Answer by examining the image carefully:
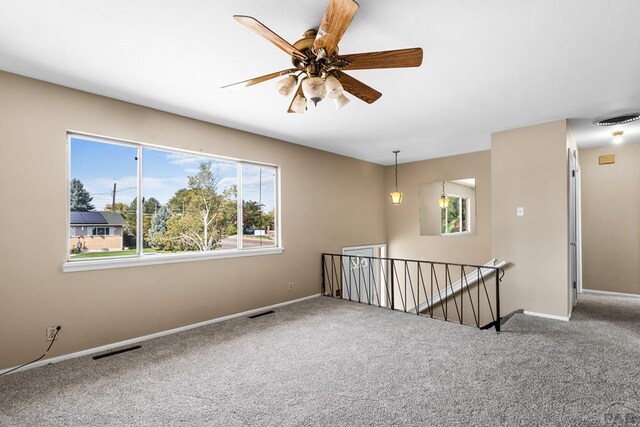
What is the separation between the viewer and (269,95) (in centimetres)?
315

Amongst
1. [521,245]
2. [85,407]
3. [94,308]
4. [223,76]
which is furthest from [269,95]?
[521,245]

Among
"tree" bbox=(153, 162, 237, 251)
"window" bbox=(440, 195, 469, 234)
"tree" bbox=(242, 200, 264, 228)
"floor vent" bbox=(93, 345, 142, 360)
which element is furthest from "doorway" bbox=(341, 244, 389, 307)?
"floor vent" bbox=(93, 345, 142, 360)

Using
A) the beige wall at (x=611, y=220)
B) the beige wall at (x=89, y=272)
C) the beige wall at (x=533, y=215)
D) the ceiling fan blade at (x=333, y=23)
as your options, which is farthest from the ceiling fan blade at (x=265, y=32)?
the beige wall at (x=611, y=220)

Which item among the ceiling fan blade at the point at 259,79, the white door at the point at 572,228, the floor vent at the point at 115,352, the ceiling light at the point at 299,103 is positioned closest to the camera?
the ceiling fan blade at the point at 259,79

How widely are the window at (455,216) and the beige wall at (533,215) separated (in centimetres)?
141

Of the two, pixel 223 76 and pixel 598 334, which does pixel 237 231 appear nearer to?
pixel 223 76

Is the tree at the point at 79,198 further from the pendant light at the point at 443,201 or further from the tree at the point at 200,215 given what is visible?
the pendant light at the point at 443,201

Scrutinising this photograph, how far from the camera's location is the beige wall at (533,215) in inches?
152

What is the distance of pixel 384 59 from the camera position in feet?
6.23

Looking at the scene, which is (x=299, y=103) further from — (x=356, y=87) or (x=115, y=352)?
(x=115, y=352)

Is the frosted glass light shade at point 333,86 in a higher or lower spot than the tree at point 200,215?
higher

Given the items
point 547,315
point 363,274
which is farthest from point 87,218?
point 547,315

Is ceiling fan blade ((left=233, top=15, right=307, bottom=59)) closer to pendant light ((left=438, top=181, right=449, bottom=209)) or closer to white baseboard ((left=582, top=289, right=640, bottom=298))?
pendant light ((left=438, top=181, right=449, bottom=209))

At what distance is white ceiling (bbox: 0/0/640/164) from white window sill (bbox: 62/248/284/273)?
1.62 m
